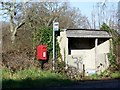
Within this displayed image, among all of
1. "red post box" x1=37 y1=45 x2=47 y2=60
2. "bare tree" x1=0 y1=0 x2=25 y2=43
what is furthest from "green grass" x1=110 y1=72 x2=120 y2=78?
"bare tree" x1=0 y1=0 x2=25 y2=43

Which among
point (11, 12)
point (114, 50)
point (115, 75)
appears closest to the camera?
point (115, 75)

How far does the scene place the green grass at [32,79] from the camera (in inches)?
518

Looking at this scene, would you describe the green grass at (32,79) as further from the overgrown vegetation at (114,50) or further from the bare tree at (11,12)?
the bare tree at (11,12)

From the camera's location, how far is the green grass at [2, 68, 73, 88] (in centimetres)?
1315

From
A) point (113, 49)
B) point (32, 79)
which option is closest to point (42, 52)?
point (32, 79)

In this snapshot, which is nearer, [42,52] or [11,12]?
[42,52]

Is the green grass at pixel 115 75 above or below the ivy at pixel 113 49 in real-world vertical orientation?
below

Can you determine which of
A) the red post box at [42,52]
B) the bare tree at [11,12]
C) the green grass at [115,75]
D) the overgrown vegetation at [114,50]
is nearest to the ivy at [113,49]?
the overgrown vegetation at [114,50]

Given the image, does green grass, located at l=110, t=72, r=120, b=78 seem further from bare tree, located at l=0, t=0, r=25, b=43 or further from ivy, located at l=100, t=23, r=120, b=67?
bare tree, located at l=0, t=0, r=25, b=43

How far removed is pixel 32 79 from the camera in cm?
1466

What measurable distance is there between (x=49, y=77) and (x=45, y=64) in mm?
2678

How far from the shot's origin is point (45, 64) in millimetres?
17844

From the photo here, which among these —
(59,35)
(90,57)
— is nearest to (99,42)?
(90,57)

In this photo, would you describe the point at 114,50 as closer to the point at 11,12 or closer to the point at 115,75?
the point at 115,75
